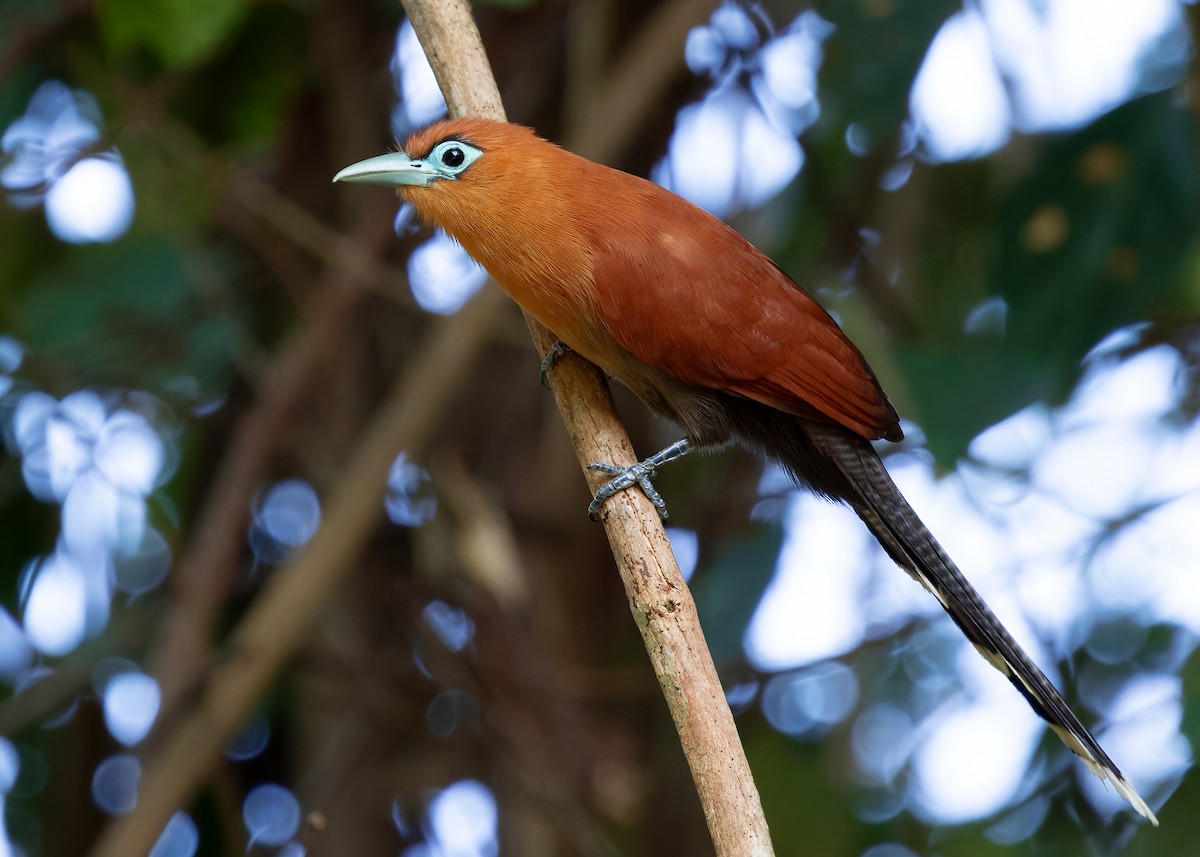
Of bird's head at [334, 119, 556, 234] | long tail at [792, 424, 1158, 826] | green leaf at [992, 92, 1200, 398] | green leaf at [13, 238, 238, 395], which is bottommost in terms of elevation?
long tail at [792, 424, 1158, 826]

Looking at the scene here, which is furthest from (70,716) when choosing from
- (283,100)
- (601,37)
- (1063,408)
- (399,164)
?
(1063,408)

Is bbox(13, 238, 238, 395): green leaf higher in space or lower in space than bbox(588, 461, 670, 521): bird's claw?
higher

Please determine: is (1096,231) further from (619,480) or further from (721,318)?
(619,480)

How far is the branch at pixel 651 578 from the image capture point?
1.66 m

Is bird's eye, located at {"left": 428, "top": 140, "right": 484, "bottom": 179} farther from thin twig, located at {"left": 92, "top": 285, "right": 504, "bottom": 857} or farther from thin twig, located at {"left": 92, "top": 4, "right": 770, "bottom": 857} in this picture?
thin twig, located at {"left": 92, "top": 285, "right": 504, "bottom": 857}

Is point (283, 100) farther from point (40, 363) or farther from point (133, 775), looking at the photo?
point (133, 775)

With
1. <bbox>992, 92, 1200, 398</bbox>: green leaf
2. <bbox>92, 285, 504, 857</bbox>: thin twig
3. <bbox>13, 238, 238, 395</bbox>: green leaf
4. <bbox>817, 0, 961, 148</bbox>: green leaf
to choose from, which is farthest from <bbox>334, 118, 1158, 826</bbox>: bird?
<bbox>13, 238, 238, 395</bbox>: green leaf

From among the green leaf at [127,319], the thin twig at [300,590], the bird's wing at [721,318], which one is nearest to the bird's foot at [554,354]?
the bird's wing at [721,318]

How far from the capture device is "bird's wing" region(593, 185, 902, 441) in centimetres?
215

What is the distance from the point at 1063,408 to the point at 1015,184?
0.51 metres

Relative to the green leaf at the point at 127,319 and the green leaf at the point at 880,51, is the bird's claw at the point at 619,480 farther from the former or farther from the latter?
the green leaf at the point at 127,319

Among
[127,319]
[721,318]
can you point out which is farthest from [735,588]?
[127,319]

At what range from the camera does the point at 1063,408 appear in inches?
112

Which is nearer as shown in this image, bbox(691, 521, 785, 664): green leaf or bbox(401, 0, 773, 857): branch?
bbox(401, 0, 773, 857): branch
